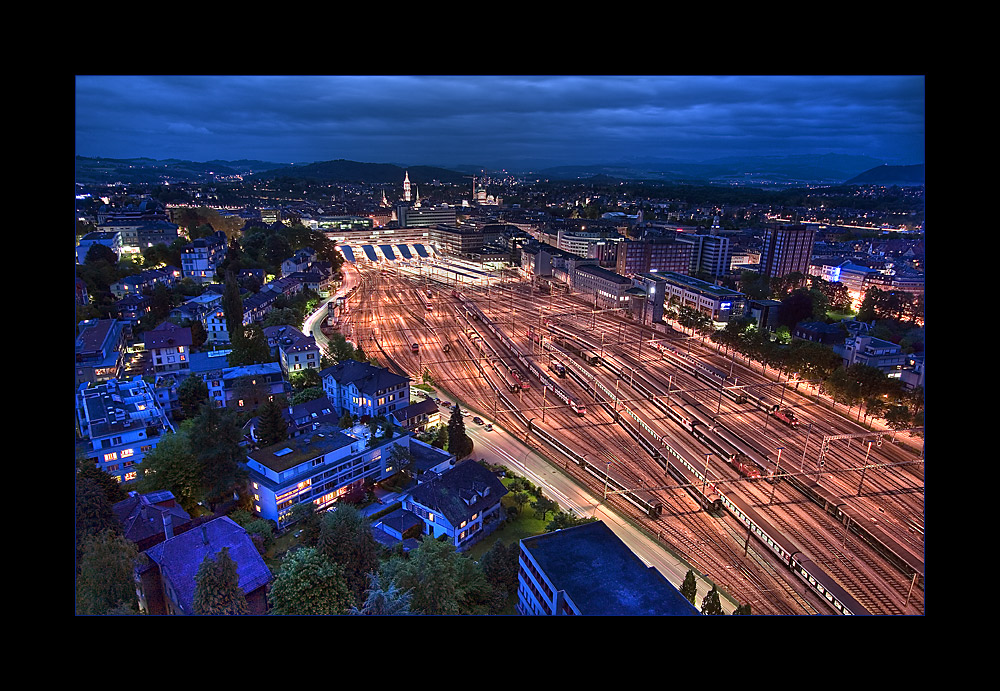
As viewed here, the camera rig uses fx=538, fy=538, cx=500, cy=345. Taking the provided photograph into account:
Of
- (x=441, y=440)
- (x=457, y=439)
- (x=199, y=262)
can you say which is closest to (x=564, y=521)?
(x=457, y=439)

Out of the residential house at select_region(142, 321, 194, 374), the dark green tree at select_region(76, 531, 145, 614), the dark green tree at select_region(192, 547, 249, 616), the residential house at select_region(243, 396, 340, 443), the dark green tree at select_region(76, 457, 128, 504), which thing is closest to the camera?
the dark green tree at select_region(192, 547, 249, 616)

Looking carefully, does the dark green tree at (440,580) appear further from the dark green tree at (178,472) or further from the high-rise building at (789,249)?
the high-rise building at (789,249)

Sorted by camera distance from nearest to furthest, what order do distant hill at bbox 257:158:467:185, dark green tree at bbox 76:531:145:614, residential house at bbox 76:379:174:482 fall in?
dark green tree at bbox 76:531:145:614
residential house at bbox 76:379:174:482
distant hill at bbox 257:158:467:185

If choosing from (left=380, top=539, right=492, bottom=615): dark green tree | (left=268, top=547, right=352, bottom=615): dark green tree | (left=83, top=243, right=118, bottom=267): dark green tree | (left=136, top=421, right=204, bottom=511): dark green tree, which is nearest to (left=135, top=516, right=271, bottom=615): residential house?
(left=268, top=547, right=352, bottom=615): dark green tree

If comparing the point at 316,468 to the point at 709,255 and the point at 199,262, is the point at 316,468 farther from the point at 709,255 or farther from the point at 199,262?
the point at 709,255

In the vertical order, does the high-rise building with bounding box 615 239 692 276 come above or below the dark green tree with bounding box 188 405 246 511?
above

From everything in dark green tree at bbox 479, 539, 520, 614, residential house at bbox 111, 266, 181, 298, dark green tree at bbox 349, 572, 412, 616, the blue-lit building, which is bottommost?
dark green tree at bbox 479, 539, 520, 614

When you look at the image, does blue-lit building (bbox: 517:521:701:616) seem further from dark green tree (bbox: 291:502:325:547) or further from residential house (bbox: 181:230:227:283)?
residential house (bbox: 181:230:227:283)

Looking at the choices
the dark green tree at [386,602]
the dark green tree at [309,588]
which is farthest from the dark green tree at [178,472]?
the dark green tree at [386,602]
